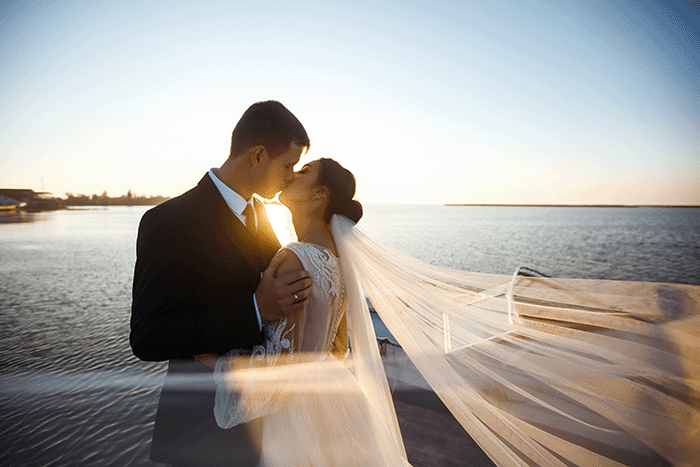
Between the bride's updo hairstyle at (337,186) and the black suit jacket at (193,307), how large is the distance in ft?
2.24

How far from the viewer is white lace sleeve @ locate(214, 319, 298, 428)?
1.50 metres

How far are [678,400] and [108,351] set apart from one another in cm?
1241

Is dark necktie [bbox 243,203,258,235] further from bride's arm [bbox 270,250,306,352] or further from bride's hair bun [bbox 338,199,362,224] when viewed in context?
bride's hair bun [bbox 338,199,362,224]

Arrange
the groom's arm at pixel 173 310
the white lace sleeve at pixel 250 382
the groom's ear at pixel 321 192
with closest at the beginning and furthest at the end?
the groom's arm at pixel 173 310 → the white lace sleeve at pixel 250 382 → the groom's ear at pixel 321 192

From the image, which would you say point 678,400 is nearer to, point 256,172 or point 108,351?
point 256,172

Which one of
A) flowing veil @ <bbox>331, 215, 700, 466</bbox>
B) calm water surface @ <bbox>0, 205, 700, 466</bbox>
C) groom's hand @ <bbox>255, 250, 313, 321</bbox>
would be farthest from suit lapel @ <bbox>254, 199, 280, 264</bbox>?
calm water surface @ <bbox>0, 205, 700, 466</bbox>

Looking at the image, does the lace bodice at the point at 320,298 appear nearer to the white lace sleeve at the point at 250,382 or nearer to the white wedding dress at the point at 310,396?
the white wedding dress at the point at 310,396

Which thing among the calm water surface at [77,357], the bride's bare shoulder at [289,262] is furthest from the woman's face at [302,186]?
the calm water surface at [77,357]

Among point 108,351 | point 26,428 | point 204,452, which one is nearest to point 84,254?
point 108,351

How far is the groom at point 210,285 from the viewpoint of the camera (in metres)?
1.32

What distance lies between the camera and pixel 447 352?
202 centimetres

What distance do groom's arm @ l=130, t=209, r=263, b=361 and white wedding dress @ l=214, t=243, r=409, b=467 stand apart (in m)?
0.25

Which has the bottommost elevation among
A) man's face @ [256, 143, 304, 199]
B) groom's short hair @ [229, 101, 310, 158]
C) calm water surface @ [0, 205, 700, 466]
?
calm water surface @ [0, 205, 700, 466]

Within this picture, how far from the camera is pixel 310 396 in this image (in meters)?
1.75
